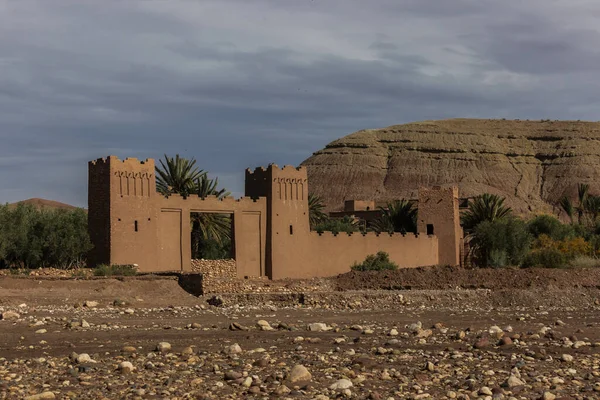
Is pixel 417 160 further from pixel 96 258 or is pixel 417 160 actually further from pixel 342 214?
pixel 96 258

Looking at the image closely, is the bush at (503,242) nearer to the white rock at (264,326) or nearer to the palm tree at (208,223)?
the palm tree at (208,223)

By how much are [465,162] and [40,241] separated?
3227 inches

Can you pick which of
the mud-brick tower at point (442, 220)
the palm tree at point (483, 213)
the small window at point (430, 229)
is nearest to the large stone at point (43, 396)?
the mud-brick tower at point (442, 220)

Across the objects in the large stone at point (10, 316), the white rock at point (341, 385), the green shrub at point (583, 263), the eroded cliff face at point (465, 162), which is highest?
the eroded cliff face at point (465, 162)

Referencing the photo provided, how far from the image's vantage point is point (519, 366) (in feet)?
42.5

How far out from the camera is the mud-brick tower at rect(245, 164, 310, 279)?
114ft

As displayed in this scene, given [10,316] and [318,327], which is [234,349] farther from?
[10,316]

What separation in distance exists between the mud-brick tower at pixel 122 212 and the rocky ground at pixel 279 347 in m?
5.66

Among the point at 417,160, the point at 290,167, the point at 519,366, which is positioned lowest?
the point at 519,366

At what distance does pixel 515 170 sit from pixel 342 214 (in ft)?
148

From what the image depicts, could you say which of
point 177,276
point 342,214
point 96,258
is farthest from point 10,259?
point 342,214

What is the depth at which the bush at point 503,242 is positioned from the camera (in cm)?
4022

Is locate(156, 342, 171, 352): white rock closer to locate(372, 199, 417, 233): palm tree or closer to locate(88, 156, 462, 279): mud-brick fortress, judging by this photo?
locate(88, 156, 462, 279): mud-brick fortress

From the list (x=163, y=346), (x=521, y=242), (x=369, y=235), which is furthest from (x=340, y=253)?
(x=163, y=346)
